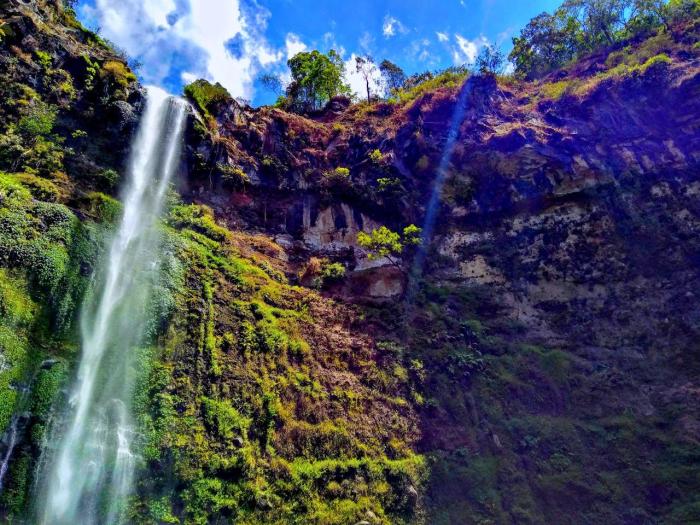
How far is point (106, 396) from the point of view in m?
13.8

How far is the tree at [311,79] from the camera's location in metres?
42.1

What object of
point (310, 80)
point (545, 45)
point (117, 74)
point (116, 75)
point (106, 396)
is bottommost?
point (106, 396)

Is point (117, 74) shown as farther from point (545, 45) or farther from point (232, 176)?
point (545, 45)

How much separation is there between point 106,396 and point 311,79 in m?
35.6

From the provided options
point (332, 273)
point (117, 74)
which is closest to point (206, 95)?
point (117, 74)

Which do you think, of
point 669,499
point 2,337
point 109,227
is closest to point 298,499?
point 2,337

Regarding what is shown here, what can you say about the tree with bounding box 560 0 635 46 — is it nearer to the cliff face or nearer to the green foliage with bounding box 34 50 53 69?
the cliff face

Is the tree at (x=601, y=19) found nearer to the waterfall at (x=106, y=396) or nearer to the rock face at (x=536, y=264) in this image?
the rock face at (x=536, y=264)

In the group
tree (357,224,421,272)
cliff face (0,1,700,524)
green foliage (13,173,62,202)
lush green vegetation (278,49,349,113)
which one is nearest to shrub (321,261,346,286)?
cliff face (0,1,700,524)

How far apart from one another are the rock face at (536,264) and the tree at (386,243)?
110 centimetres

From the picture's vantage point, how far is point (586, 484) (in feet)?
51.8

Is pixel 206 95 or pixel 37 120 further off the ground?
pixel 206 95

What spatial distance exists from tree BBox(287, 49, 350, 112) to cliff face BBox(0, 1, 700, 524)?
8.04 meters

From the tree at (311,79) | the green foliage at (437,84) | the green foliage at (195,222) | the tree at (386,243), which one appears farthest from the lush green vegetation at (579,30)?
the green foliage at (195,222)
